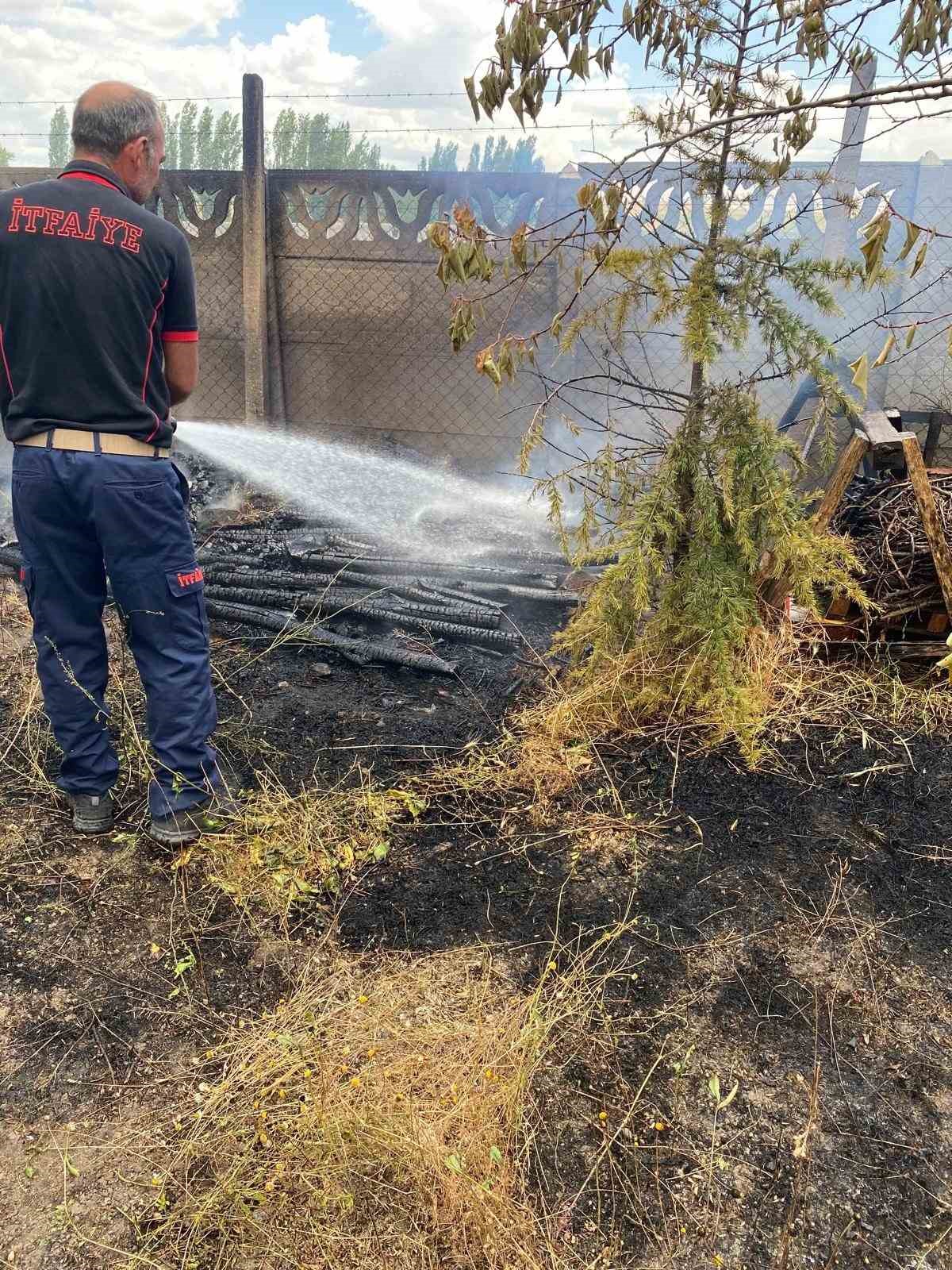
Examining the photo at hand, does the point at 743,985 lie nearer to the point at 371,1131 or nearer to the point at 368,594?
the point at 371,1131

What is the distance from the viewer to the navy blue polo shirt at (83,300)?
259 centimetres

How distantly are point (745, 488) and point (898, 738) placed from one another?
1301 millimetres

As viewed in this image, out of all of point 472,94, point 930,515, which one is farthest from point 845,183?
point 472,94

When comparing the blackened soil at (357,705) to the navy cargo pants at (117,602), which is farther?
the blackened soil at (357,705)

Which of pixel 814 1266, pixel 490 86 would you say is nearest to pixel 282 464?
pixel 490 86

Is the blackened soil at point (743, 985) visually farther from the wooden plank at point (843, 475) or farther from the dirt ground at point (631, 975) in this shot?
the wooden plank at point (843, 475)

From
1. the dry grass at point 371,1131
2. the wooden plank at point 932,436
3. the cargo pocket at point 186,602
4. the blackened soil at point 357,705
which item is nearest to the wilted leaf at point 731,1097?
the dry grass at point 371,1131

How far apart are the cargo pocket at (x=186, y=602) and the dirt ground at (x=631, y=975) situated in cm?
81

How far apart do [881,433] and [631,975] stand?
3059 mm

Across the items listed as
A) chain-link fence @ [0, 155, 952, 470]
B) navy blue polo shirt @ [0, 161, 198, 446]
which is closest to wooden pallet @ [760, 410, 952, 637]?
navy blue polo shirt @ [0, 161, 198, 446]

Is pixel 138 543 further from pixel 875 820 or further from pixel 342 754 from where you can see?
pixel 875 820

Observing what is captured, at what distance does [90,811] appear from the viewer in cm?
312

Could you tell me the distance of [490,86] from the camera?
2.37m

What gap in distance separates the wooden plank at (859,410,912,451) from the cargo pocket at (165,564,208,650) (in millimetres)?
3195
